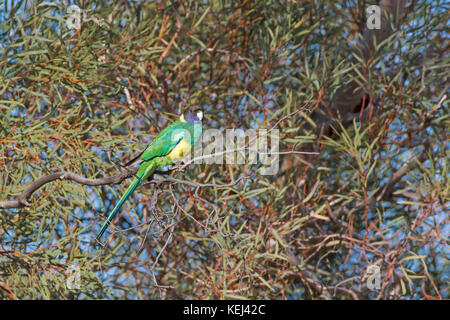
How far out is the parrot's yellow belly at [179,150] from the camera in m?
2.11

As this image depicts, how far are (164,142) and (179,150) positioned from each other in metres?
0.08

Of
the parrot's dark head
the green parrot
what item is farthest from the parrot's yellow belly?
the parrot's dark head

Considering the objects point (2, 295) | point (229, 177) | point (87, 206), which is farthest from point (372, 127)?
point (2, 295)

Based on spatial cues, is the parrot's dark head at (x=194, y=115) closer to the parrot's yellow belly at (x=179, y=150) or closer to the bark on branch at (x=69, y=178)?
the parrot's yellow belly at (x=179, y=150)

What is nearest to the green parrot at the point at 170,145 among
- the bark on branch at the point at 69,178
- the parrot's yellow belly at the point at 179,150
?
the parrot's yellow belly at the point at 179,150

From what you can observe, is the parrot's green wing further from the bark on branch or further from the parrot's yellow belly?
the bark on branch

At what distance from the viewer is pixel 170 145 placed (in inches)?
82.6

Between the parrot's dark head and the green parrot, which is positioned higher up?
the parrot's dark head

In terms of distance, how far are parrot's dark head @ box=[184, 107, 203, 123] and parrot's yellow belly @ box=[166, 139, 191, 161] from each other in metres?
0.14

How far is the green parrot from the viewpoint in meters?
2.01

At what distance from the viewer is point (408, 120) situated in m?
2.70

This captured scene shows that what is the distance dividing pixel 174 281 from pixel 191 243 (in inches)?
8.1

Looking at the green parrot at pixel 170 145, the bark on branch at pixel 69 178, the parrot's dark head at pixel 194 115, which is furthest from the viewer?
the parrot's dark head at pixel 194 115

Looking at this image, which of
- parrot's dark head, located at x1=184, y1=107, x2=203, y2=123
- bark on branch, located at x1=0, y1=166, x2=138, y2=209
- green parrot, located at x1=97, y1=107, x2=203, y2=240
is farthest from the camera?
parrot's dark head, located at x1=184, y1=107, x2=203, y2=123
